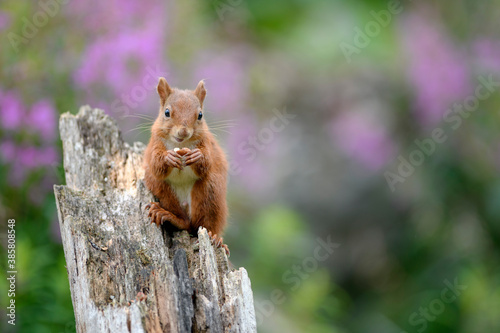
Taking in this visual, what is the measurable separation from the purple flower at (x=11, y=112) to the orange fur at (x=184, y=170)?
4.04 feet

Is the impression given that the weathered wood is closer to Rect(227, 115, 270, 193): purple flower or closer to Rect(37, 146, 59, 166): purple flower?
Rect(37, 146, 59, 166): purple flower

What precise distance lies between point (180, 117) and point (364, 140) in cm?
400

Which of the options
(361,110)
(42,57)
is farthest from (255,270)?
(361,110)

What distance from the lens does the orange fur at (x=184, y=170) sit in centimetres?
306

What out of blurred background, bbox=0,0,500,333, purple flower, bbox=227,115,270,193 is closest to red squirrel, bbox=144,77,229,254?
blurred background, bbox=0,0,500,333

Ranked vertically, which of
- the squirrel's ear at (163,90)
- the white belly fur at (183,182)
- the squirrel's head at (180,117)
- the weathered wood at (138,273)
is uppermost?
the squirrel's ear at (163,90)

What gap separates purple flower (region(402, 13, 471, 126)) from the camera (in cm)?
635

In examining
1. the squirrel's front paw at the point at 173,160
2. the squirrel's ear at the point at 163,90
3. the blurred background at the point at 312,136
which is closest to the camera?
the squirrel's front paw at the point at 173,160

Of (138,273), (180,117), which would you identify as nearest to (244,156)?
(180,117)

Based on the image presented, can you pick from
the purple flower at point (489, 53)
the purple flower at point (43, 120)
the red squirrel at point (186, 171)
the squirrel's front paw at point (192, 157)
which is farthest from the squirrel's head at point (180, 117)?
the purple flower at point (489, 53)

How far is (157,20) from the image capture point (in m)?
4.75

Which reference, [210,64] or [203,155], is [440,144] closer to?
[210,64]

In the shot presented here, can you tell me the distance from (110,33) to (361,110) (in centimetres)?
380

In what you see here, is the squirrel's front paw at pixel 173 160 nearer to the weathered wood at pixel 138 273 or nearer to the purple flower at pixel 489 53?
the weathered wood at pixel 138 273
